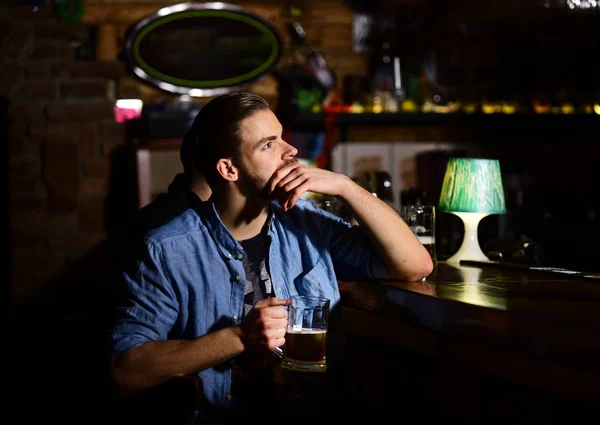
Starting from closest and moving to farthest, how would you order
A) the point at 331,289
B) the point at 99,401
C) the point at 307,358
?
the point at 307,358 < the point at 331,289 < the point at 99,401

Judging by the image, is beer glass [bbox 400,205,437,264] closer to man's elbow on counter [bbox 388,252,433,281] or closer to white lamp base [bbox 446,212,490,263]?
white lamp base [bbox 446,212,490,263]

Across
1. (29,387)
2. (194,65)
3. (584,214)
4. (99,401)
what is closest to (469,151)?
(584,214)

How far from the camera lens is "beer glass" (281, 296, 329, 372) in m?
1.73

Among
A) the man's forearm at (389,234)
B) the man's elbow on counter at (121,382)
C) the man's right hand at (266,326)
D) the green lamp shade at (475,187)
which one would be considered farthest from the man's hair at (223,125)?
the green lamp shade at (475,187)

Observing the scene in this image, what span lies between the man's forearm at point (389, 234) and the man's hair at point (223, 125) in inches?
12.5

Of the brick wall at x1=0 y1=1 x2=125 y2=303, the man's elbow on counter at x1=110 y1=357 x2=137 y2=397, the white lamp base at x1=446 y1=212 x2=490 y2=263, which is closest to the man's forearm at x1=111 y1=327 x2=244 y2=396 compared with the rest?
the man's elbow on counter at x1=110 y1=357 x2=137 y2=397

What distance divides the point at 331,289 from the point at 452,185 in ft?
2.68

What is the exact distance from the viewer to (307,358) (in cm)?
173

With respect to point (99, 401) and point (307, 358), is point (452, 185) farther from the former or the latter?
point (99, 401)

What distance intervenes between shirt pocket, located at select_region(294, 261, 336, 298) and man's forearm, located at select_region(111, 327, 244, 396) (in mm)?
331

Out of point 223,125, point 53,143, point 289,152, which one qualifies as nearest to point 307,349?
point 289,152

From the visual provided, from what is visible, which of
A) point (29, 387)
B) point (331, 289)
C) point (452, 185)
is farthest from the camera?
point (29, 387)

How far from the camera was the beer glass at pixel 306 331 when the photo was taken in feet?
5.67

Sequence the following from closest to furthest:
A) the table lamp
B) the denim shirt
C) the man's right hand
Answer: the man's right hand < the denim shirt < the table lamp
